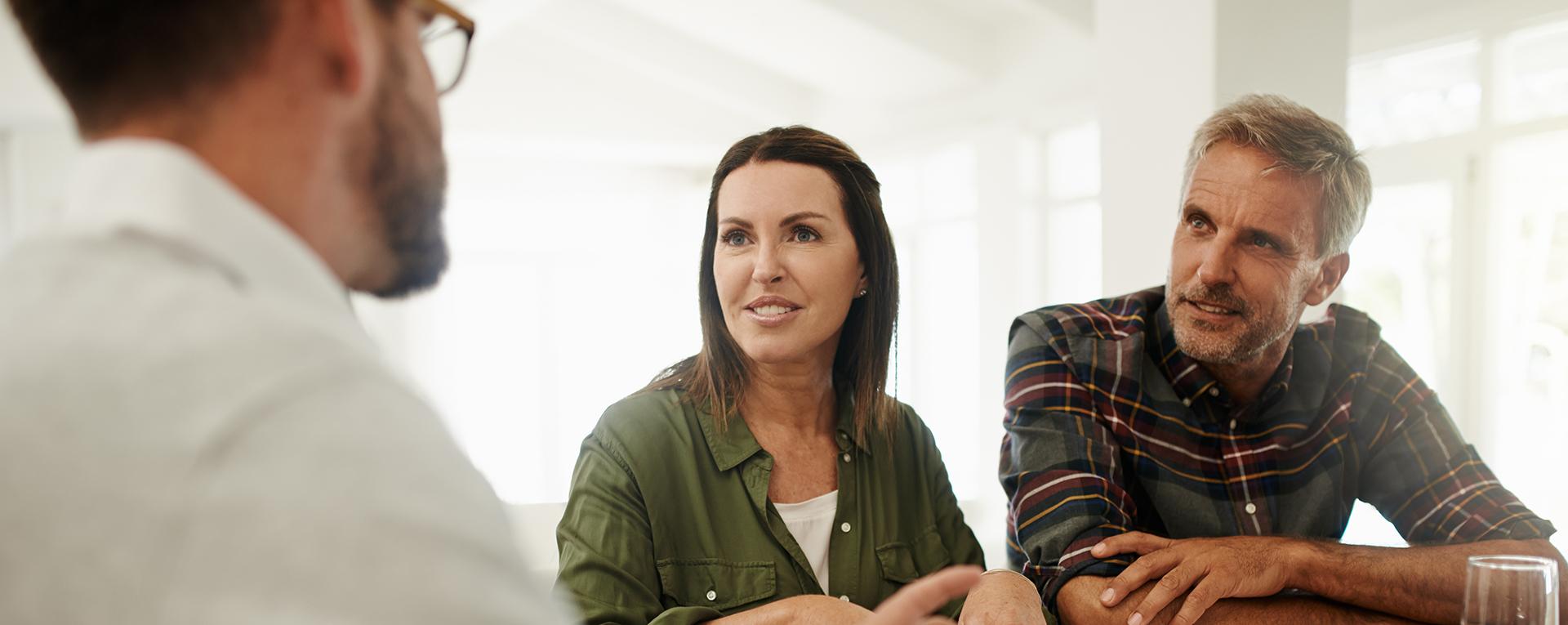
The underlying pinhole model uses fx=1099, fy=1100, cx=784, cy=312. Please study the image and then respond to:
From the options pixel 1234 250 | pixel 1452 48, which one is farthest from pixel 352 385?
pixel 1452 48

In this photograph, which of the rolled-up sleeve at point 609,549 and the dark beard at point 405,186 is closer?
the dark beard at point 405,186

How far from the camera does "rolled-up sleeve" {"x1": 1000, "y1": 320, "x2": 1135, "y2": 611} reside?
1.69 metres

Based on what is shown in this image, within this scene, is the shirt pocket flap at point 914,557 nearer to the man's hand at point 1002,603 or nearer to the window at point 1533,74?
the man's hand at point 1002,603

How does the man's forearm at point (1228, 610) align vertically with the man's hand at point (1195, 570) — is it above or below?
below

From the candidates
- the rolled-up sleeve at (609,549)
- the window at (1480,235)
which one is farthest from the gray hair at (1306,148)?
the window at (1480,235)

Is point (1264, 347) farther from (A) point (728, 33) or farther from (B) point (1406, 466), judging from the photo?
(A) point (728, 33)

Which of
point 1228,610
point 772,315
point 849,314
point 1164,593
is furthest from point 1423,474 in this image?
point 772,315

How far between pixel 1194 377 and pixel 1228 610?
0.44m

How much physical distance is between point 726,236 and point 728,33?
714 cm

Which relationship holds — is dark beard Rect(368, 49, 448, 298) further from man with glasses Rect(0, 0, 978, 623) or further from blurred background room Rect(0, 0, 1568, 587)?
blurred background room Rect(0, 0, 1568, 587)

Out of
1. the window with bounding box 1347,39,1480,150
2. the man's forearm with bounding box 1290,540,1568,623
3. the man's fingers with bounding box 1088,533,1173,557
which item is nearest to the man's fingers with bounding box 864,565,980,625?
the man's fingers with bounding box 1088,533,1173,557

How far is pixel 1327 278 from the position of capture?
2.01 metres

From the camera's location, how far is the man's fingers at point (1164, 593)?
155cm

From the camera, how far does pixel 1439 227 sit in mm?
5445
